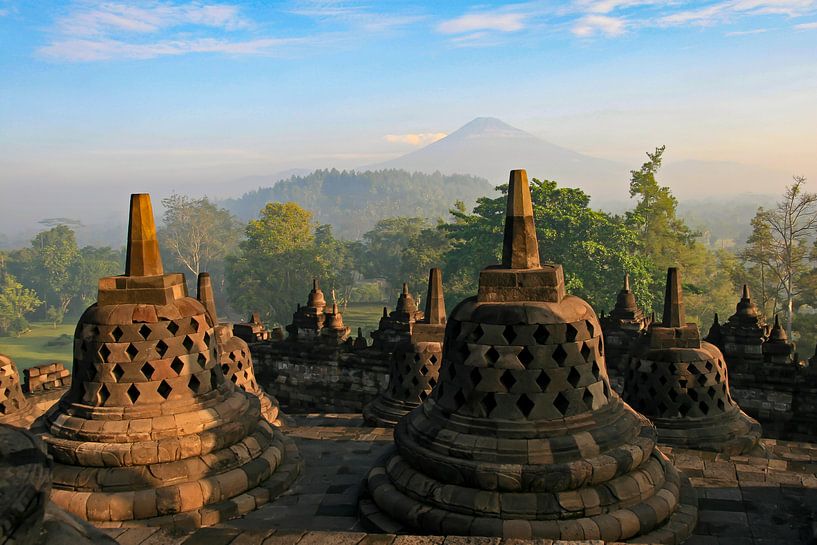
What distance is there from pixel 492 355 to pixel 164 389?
3.65m

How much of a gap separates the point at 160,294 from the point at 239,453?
1.97m

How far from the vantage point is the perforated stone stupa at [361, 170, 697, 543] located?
5469 millimetres

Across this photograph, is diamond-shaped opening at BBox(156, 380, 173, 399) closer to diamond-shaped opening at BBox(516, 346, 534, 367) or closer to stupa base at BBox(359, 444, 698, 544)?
stupa base at BBox(359, 444, 698, 544)

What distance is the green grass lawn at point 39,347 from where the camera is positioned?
54.2 metres

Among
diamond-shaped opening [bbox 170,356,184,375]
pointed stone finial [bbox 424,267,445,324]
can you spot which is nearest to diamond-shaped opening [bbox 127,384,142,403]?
diamond-shaped opening [bbox 170,356,184,375]

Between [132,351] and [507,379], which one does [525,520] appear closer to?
[507,379]

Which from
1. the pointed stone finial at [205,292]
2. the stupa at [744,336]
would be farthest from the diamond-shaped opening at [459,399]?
the stupa at [744,336]

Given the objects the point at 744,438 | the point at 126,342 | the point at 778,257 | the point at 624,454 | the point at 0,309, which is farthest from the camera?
the point at 0,309

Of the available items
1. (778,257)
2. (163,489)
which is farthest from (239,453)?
(778,257)

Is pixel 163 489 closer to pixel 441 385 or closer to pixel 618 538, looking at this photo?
pixel 441 385

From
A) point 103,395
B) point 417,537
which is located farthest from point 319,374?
point 417,537

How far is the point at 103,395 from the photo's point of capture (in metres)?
6.90

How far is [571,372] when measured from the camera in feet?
19.5

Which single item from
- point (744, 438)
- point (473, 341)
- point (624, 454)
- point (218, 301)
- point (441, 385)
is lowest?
point (218, 301)
